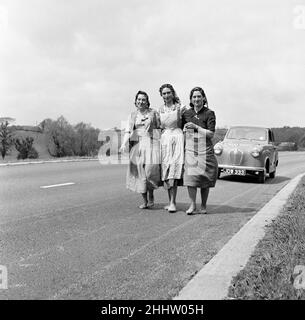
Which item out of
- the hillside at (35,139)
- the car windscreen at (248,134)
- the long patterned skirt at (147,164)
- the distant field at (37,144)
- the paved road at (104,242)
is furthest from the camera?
the hillside at (35,139)

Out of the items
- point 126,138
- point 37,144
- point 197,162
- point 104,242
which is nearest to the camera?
point 104,242

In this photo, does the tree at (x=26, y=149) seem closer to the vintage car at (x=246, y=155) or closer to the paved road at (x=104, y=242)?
the vintage car at (x=246, y=155)

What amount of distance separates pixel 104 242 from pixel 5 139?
40.6 m

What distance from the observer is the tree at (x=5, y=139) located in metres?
42.1

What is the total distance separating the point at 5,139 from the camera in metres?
42.8

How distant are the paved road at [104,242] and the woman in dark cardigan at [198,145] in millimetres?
539

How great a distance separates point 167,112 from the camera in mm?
6926

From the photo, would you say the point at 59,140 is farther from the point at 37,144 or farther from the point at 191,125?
the point at 191,125

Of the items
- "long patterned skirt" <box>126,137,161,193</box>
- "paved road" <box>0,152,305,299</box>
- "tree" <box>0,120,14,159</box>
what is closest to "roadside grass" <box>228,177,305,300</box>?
"paved road" <box>0,152,305,299</box>

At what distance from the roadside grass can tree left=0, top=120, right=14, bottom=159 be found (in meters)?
40.3

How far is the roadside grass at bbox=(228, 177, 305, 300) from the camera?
2.99 meters

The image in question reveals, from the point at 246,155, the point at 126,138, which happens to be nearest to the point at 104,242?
the point at 126,138

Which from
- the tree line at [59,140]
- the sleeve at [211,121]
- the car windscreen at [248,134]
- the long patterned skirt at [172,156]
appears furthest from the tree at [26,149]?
the sleeve at [211,121]
